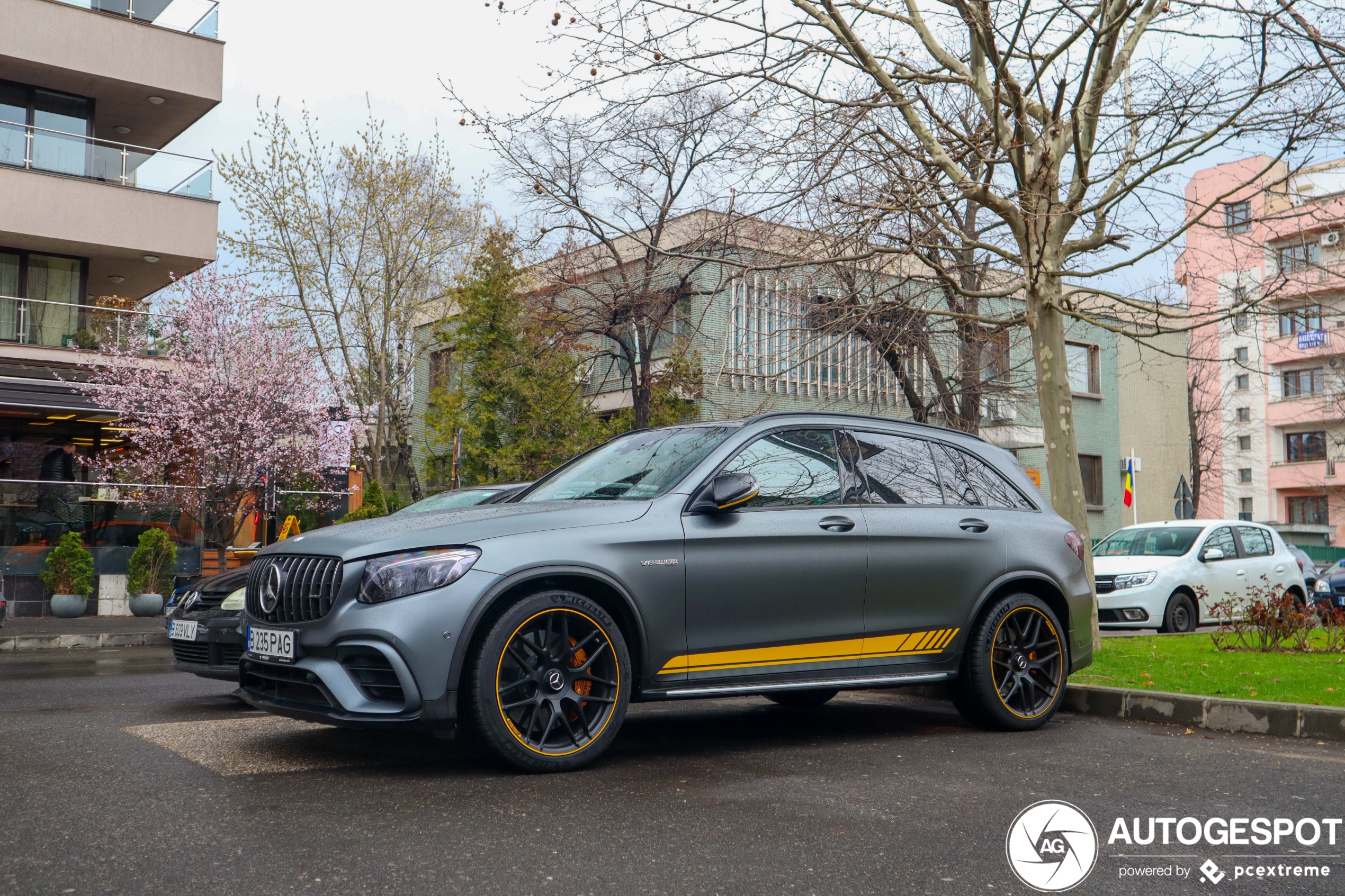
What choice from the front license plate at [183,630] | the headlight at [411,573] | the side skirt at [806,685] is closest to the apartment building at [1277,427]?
the side skirt at [806,685]

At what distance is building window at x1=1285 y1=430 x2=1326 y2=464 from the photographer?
62.5 m

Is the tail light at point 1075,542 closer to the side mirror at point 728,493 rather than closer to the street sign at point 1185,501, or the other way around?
the side mirror at point 728,493

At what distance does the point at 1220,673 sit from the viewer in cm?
872

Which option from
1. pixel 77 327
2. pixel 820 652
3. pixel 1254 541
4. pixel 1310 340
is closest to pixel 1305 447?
pixel 1310 340

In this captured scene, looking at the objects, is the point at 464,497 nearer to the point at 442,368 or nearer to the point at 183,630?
the point at 183,630

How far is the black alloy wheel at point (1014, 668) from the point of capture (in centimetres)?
670

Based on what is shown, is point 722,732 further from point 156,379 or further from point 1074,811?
point 156,379

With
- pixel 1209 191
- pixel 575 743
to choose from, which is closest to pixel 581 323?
pixel 1209 191

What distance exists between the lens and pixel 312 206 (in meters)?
28.4

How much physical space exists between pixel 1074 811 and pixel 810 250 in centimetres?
836

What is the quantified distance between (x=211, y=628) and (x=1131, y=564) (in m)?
11.2

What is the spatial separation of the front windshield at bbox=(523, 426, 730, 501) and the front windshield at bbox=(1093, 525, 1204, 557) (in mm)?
10385

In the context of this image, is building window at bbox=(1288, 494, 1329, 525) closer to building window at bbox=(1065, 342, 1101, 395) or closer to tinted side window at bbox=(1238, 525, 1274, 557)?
building window at bbox=(1065, 342, 1101, 395)

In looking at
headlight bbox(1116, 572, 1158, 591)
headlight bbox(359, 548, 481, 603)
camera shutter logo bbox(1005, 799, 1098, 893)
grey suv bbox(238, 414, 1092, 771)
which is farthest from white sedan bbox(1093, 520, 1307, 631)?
headlight bbox(359, 548, 481, 603)
